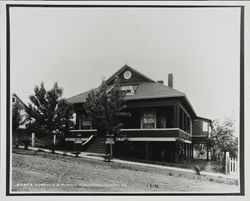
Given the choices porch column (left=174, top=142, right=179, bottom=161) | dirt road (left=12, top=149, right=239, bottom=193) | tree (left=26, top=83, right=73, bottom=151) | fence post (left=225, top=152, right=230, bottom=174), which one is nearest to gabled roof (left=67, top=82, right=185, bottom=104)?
tree (left=26, top=83, right=73, bottom=151)

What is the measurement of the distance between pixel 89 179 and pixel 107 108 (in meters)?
1.62

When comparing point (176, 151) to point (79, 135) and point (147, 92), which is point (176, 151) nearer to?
point (147, 92)

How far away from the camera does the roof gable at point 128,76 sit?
7879mm

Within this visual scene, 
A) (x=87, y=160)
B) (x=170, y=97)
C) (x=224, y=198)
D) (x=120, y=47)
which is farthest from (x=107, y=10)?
(x=224, y=198)

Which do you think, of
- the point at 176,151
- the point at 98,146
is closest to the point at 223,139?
the point at 176,151

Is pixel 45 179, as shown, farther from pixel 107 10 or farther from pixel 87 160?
pixel 107 10

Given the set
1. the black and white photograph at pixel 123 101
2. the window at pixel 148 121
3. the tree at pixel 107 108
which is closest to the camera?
the black and white photograph at pixel 123 101

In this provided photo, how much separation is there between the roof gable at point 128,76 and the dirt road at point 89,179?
188 centimetres

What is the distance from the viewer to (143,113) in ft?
27.4

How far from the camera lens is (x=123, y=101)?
829cm

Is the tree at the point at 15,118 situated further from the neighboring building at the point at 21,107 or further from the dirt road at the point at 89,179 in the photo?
the dirt road at the point at 89,179

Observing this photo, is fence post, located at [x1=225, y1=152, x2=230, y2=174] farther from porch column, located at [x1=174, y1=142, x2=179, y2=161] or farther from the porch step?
the porch step

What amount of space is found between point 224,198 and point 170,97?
2.41 m

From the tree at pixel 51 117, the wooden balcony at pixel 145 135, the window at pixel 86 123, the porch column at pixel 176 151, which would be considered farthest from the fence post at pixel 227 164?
the tree at pixel 51 117
